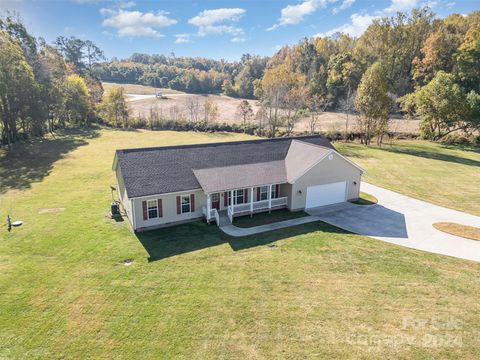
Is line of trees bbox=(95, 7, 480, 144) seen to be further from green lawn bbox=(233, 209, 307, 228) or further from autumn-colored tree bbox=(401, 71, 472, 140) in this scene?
green lawn bbox=(233, 209, 307, 228)

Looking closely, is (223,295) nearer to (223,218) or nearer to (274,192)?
(223,218)

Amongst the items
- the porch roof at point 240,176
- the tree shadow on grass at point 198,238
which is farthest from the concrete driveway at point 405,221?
the porch roof at point 240,176

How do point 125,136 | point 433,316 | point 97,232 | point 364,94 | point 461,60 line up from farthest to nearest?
point 125,136, point 461,60, point 364,94, point 97,232, point 433,316

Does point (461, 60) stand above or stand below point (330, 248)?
above

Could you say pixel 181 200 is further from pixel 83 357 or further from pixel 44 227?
pixel 83 357

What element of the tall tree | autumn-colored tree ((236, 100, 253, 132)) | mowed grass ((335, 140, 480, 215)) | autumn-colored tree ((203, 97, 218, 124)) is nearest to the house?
mowed grass ((335, 140, 480, 215))

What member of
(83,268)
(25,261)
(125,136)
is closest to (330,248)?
(83,268)
